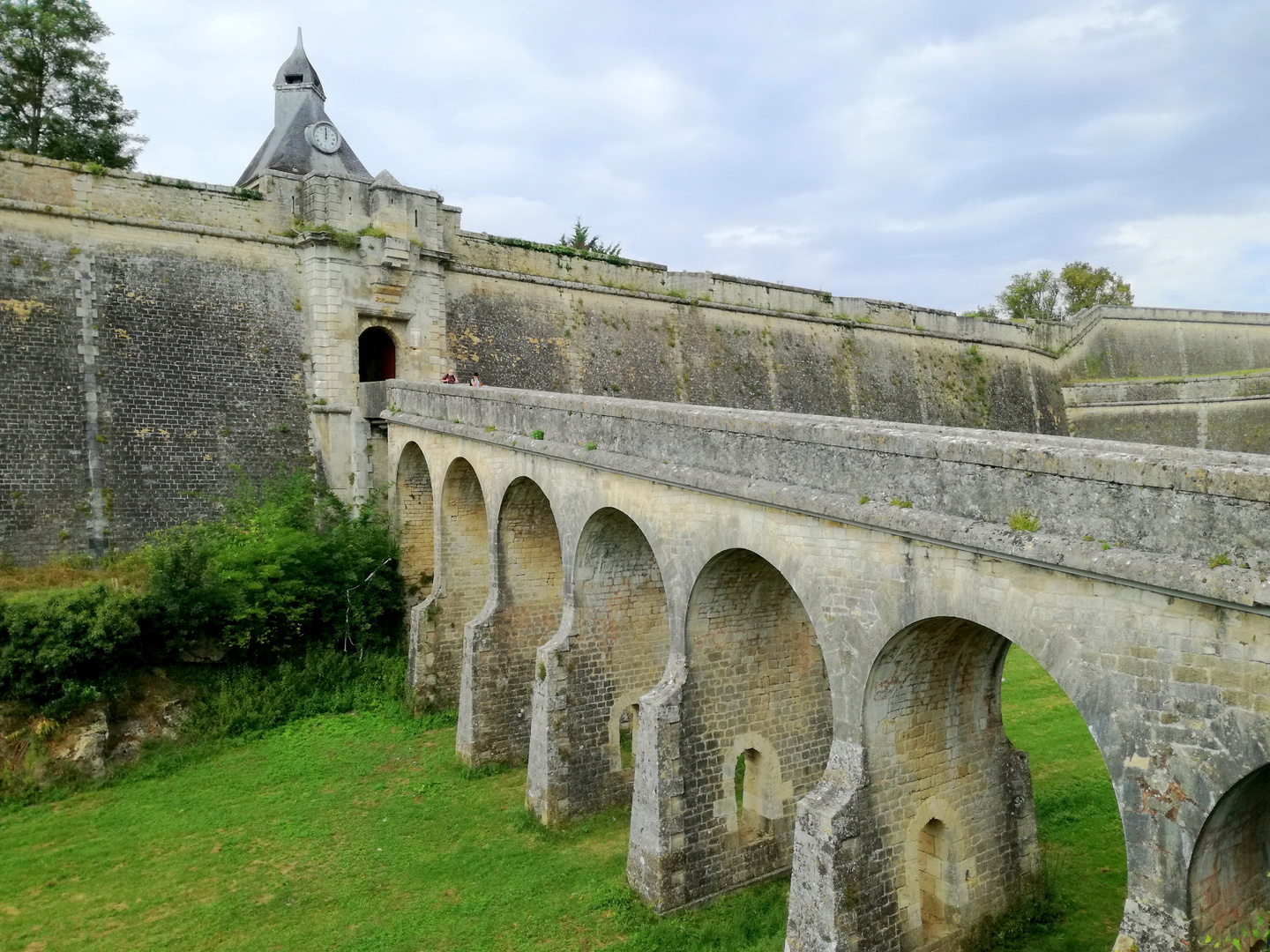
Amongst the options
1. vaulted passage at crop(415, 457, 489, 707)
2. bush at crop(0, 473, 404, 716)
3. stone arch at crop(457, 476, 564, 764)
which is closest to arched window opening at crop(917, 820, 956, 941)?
stone arch at crop(457, 476, 564, 764)

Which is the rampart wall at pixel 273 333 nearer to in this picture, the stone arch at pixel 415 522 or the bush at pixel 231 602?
the bush at pixel 231 602

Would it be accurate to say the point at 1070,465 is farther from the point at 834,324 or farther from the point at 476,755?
the point at 834,324

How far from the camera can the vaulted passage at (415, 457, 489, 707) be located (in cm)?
1557

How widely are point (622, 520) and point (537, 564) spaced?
326 centimetres

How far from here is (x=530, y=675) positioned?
536 inches

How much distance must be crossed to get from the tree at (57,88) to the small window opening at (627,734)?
20.0 m

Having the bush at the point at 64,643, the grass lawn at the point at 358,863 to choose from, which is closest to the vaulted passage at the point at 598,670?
the grass lawn at the point at 358,863

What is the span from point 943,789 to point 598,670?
204 inches

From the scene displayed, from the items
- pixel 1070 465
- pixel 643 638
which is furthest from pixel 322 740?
pixel 1070 465

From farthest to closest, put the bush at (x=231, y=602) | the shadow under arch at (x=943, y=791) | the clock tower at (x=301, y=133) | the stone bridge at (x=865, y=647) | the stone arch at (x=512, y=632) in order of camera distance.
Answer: the clock tower at (x=301, y=133) < the stone arch at (x=512, y=632) < the bush at (x=231, y=602) < the shadow under arch at (x=943, y=791) < the stone bridge at (x=865, y=647)

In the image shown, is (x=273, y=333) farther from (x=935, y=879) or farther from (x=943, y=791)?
(x=935, y=879)

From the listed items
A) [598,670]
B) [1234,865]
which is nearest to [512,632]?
[598,670]

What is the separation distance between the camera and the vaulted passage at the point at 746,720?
9.33 metres

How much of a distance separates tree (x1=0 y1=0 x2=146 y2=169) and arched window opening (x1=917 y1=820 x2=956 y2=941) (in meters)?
24.4
